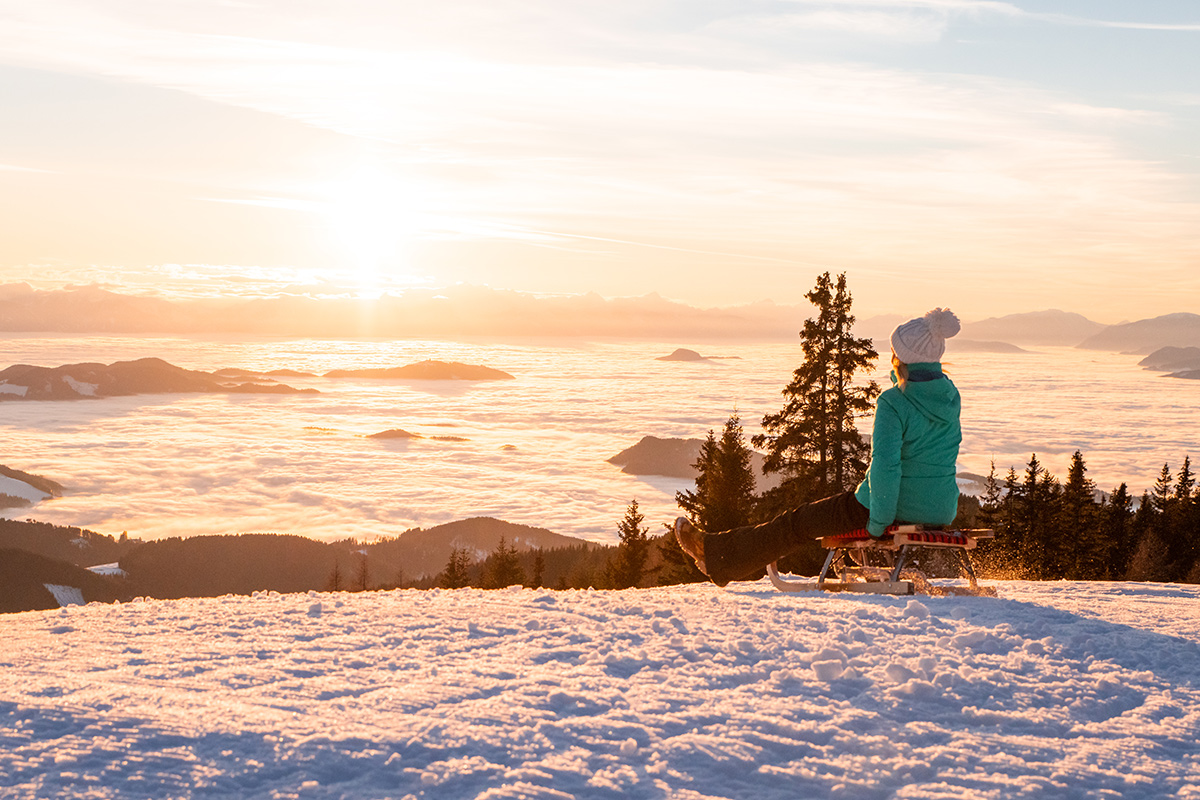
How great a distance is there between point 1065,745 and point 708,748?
1.78 meters

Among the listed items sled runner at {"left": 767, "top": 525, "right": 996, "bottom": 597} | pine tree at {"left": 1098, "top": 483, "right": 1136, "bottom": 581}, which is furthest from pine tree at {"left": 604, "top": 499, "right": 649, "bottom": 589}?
sled runner at {"left": 767, "top": 525, "right": 996, "bottom": 597}

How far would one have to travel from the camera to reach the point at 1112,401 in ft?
621

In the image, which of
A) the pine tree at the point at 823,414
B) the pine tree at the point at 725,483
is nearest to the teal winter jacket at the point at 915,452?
the pine tree at the point at 823,414

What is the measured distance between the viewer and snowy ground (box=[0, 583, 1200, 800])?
351cm

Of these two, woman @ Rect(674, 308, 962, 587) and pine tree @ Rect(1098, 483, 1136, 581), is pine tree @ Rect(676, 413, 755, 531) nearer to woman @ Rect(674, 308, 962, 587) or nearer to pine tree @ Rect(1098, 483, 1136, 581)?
woman @ Rect(674, 308, 962, 587)

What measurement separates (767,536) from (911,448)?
1584 mm

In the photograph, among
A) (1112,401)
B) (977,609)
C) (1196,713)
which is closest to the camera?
(1196,713)

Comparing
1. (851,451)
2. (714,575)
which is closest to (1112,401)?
(851,451)

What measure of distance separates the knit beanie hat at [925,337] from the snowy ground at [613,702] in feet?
6.67

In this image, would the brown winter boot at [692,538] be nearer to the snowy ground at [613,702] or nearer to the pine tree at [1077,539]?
the snowy ground at [613,702]

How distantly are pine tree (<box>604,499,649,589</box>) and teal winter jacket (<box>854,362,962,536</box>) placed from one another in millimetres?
40334

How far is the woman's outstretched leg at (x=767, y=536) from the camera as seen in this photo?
291 inches

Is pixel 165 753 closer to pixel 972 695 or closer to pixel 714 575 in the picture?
pixel 972 695

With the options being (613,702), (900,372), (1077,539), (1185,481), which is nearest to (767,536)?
(900,372)
